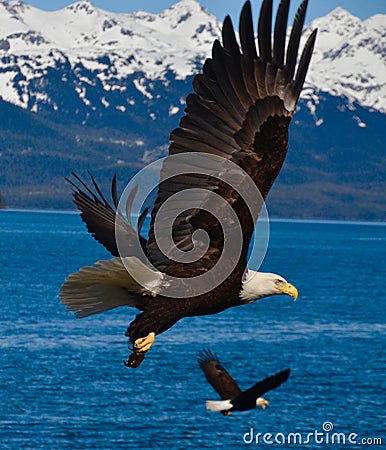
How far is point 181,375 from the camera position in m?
42.7

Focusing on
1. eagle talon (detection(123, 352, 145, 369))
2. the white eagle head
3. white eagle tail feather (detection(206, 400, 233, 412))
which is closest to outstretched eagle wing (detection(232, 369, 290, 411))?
white eagle tail feather (detection(206, 400, 233, 412))

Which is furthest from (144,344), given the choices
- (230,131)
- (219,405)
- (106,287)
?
(219,405)

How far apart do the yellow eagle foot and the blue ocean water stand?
26574 millimetres

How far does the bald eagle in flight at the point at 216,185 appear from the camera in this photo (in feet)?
23.4

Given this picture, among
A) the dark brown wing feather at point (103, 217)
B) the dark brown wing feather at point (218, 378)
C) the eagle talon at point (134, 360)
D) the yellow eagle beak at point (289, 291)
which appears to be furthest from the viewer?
the dark brown wing feather at point (218, 378)

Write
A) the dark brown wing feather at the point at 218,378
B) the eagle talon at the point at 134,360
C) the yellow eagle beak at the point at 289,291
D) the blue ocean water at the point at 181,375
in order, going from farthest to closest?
1. the blue ocean water at the point at 181,375
2. the dark brown wing feather at the point at 218,378
3. the yellow eagle beak at the point at 289,291
4. the eagle talon at the point at 134,360

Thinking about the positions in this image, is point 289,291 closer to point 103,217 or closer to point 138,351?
point 138,351

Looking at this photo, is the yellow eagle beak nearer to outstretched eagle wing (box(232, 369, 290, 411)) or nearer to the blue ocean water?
outstretched eagle wing (box(232, 369, 290, 411))

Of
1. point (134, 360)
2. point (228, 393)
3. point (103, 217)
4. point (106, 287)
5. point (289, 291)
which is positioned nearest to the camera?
point (134, 360)

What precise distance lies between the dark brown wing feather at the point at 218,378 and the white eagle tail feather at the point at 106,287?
43.0 ft

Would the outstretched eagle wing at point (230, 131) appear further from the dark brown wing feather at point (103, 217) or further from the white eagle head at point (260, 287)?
the dark brown wing feather at point (103, 217)

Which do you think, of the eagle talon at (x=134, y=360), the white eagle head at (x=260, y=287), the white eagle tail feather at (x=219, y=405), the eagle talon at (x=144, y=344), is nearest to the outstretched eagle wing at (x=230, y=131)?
the white eagle head at (x=260, y=287)

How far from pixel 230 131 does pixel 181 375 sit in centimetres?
3602

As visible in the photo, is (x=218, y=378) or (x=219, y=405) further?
(x=218, y=378)
